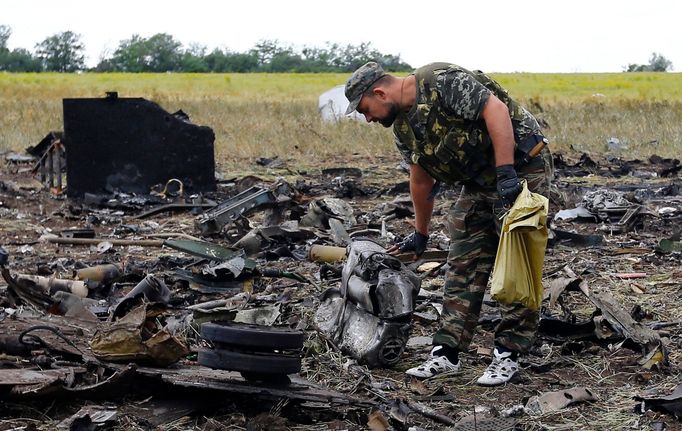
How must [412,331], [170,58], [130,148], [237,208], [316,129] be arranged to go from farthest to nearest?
[170,58] → [316,129] → [130,148] → [237,208] → [412,331]

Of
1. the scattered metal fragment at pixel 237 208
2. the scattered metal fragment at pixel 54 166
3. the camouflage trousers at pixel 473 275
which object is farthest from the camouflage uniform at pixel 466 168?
the scattered metal fragment at pixel 54 166

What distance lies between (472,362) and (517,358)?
1.22 ft

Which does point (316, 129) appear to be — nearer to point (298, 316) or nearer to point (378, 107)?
point (298, 316)

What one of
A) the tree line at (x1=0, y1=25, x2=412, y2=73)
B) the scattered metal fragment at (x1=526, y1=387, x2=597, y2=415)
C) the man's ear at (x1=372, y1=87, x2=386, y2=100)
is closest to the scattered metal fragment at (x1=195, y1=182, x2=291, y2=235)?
the man's ear at (x1=372, y1=87, x2=386, y2=100)

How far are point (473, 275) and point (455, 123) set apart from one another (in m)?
0.87

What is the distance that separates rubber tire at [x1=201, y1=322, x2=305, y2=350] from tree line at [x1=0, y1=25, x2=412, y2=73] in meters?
69.9

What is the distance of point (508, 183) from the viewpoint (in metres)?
4.64

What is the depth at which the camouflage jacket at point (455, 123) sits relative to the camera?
472 cm

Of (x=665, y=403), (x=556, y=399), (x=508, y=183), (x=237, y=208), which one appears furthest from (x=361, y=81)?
(x=237, y=208)

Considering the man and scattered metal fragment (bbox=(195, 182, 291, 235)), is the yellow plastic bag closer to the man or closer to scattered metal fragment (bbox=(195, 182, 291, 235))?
the man

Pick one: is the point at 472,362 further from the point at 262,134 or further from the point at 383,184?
the point at 262,134

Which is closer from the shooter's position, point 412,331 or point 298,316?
point 412,331

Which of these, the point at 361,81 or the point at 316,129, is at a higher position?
the point at 361,81

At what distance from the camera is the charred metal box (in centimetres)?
1267
